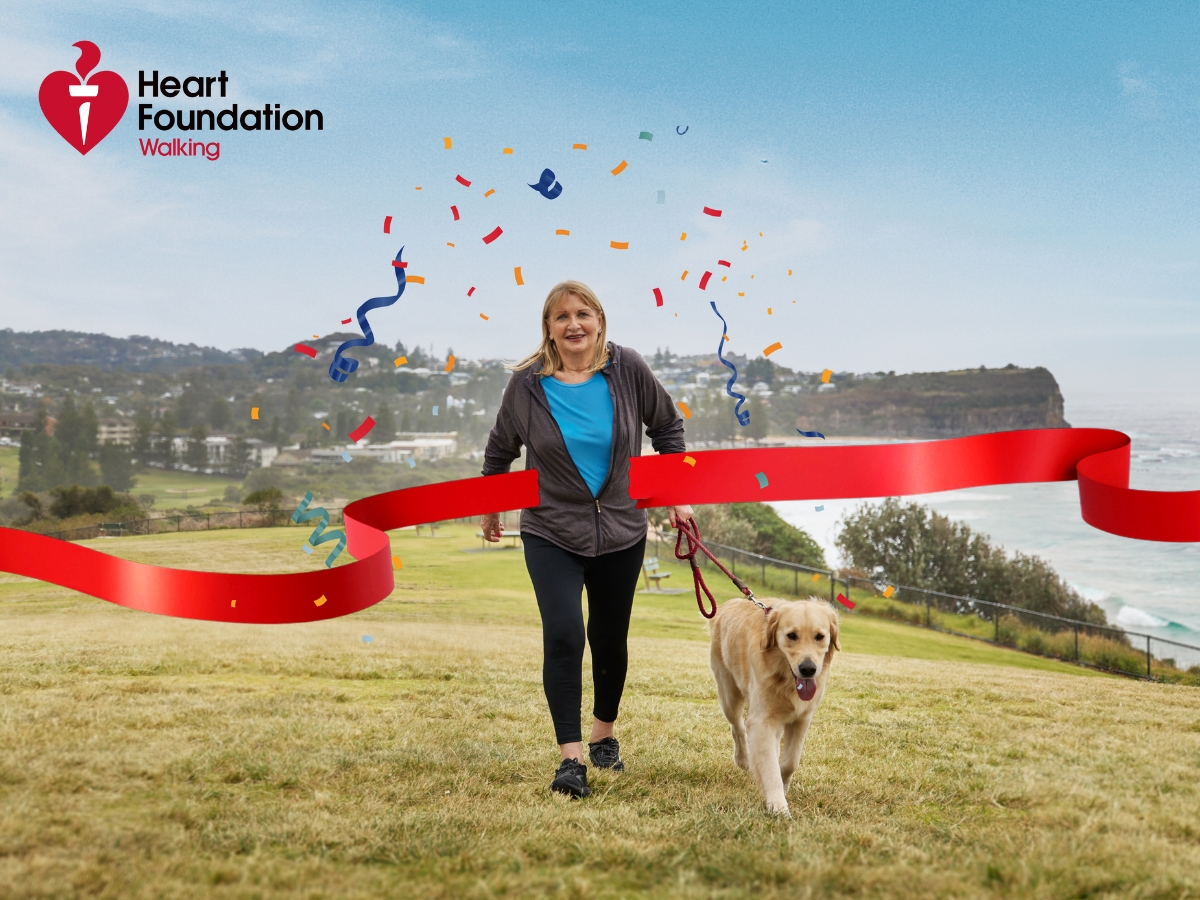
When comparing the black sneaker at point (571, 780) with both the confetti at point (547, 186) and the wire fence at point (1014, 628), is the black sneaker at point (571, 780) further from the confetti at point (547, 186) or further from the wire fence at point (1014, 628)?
the wire fence at point (1014, 628)

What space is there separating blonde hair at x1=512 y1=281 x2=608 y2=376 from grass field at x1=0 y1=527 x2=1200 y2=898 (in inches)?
78.1

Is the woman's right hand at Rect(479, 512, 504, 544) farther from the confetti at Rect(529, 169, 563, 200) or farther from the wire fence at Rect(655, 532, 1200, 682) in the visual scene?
the wire fence at Rect(655, 532, 1200, 682)

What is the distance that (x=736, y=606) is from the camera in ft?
15.2

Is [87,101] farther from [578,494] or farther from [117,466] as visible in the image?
[117,466]

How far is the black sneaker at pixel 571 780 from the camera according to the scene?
13.2 feet

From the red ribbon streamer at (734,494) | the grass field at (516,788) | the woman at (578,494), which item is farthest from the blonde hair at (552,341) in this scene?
the grass field at (516,788)

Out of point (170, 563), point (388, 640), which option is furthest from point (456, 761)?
point (170, 563)

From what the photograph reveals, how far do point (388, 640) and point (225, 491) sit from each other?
39.7 metres

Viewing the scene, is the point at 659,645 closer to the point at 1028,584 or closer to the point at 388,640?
the point at 388,640

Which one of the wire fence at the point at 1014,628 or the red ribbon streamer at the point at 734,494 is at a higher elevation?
the red ribbon streamer at the point at 734,494

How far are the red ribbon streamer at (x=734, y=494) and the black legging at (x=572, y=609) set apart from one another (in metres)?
0.44

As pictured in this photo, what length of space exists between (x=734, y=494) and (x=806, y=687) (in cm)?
127

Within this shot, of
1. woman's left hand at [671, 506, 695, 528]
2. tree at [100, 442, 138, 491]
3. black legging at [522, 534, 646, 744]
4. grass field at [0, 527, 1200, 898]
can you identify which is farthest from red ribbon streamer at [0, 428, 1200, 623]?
tree at [100, 442, 138, 491]

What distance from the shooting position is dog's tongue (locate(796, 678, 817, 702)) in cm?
382
